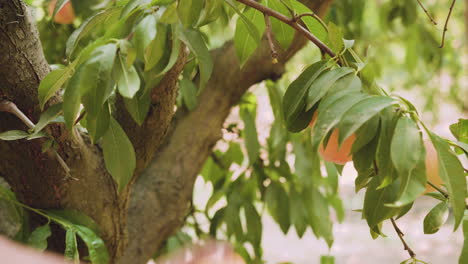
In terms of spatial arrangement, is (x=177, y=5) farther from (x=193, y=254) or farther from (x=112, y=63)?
(x=193, y=254)

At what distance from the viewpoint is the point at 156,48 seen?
1.64ft

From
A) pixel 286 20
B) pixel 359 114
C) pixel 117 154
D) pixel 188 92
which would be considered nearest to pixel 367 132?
pixel 359 114

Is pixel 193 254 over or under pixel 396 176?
under

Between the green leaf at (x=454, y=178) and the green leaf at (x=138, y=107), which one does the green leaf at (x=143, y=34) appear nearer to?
the green leaf at (x=138, y=107)

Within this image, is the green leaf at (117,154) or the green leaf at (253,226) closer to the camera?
the green leaf at (117,154)

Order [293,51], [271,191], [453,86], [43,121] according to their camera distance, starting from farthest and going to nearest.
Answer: [453,86] < [271,191] < [293,51] < [43,121]

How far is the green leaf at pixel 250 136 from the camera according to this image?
43.6 inches

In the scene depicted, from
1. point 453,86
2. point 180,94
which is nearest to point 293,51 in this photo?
point 180,94

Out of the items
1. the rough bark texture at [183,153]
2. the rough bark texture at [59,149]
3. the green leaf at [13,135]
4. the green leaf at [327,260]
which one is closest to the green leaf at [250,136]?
the rough bark texture at [183,153]

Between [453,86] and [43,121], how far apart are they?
6.92 ft

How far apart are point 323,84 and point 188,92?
49 centimetres

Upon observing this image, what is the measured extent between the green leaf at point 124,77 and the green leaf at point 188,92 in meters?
0.49

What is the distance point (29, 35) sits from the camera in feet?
2.11

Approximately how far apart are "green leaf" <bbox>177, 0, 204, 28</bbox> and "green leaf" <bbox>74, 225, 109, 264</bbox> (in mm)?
300
